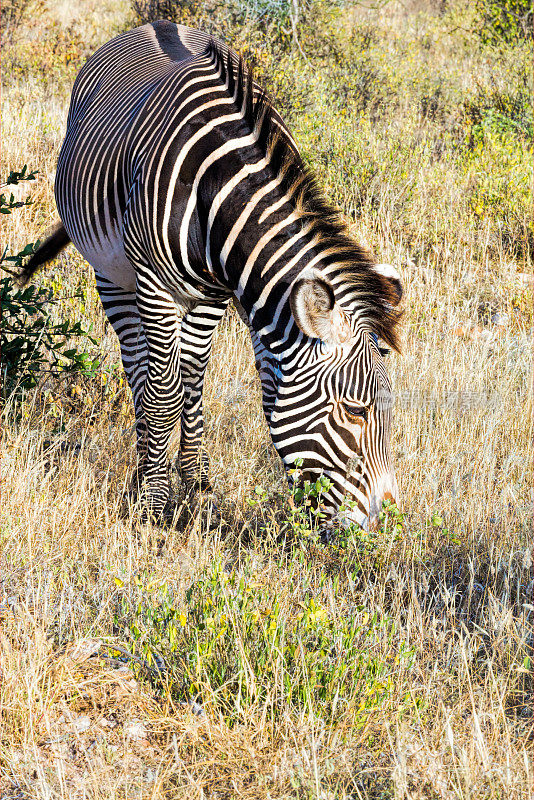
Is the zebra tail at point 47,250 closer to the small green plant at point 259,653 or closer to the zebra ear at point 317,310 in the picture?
the zebra ear at point 317,310

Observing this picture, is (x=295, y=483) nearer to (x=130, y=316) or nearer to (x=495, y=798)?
(x=495, y=798)

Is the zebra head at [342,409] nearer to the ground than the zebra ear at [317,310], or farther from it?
nearer to the ground

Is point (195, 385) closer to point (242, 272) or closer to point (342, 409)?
point (242, 272)

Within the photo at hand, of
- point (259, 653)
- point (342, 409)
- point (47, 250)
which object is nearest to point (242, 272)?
point (342, 409)

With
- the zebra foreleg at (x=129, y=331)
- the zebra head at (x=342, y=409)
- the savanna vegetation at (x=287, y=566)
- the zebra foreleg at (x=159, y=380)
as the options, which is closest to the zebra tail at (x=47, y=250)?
the savanna vegetation at (x=287, y=566)

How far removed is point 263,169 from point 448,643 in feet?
6.85

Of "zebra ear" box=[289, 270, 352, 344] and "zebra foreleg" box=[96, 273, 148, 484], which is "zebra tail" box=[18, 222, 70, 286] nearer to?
"zebra foreleg" box=[96, 273, 148, 484]

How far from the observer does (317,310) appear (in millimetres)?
2951

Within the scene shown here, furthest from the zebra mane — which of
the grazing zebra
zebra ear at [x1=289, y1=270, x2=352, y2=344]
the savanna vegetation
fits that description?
the savanna vegetation

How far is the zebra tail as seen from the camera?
5.14 meters

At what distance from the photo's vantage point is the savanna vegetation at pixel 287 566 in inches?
85.4

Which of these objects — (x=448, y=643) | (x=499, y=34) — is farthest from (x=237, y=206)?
(x=499, y=34)

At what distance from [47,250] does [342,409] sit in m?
3.07

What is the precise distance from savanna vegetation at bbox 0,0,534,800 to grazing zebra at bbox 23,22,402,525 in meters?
0.30
